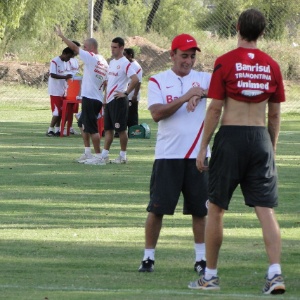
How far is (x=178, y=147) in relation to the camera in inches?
353

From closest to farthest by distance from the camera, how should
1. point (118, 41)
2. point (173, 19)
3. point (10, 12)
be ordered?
1. point (118, 41)
2. point (10, 12)
3. point (173, 19)

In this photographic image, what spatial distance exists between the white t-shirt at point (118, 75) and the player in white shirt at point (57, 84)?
6.46 meters

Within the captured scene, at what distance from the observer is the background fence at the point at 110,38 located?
38.6m

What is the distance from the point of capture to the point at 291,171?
1770 centimetres

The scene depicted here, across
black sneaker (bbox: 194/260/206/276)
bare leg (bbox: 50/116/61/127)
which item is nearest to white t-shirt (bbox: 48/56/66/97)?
bare leg (bbox: 50/116/61/127)

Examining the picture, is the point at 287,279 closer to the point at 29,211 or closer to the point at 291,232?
the point at 291,232

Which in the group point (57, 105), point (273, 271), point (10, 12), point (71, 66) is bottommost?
point (273, 271)

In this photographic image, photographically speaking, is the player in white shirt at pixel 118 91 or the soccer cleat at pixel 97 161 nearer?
the player in white shirt at pixel 118 91

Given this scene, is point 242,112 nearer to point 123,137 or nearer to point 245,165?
point 245,165

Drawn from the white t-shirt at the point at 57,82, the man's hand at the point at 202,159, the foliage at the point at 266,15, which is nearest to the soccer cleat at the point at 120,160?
the white t-shirt at the point at 57,82

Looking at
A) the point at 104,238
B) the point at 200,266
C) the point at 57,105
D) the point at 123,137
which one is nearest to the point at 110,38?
the point at 57,105

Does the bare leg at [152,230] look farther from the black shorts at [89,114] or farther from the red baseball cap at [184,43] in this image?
the black shorts at [89,114]

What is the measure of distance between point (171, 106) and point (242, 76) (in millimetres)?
1144

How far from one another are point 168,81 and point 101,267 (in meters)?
1.62
